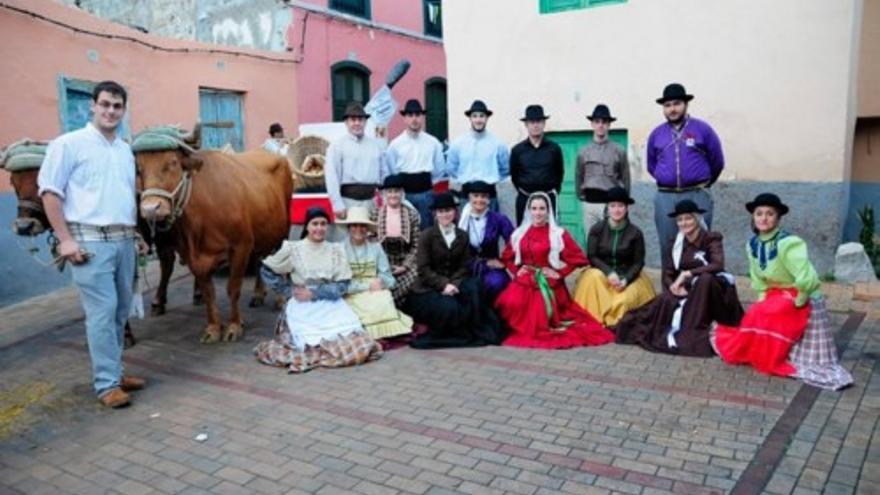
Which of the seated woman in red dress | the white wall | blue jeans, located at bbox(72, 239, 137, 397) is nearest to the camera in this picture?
blue jeans, located at bbox(72, 239, 137, 397)

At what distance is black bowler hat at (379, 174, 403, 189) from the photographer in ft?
20.7

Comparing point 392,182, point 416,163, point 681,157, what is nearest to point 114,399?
point 392,182

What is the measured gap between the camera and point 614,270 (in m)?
6.17

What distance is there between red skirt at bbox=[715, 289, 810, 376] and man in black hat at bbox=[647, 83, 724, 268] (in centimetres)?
122

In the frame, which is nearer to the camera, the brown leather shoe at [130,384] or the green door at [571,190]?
the brown leather shoe at [130,384]

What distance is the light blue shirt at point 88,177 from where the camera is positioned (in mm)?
4270

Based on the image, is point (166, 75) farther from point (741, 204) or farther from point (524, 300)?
point (741, 204)

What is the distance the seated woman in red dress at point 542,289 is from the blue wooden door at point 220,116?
6466mm

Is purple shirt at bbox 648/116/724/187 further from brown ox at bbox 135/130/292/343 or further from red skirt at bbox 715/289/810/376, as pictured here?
brown ox at bbox 135/130/292/343

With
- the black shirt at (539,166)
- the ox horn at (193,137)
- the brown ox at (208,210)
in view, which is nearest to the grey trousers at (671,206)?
the black shirt at (539,166)

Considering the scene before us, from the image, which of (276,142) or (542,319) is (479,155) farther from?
(276,142)

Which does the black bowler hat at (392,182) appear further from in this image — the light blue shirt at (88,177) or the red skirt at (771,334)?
the red skirt at (771,334)

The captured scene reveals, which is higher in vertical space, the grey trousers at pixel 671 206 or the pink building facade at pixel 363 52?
the pink building facade at pixel 363 52

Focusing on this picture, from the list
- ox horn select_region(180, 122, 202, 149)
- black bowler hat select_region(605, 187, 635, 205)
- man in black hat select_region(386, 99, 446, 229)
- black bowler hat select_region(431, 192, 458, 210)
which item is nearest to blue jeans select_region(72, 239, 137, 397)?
ox horn select_region(180, 122, 202, 149)
